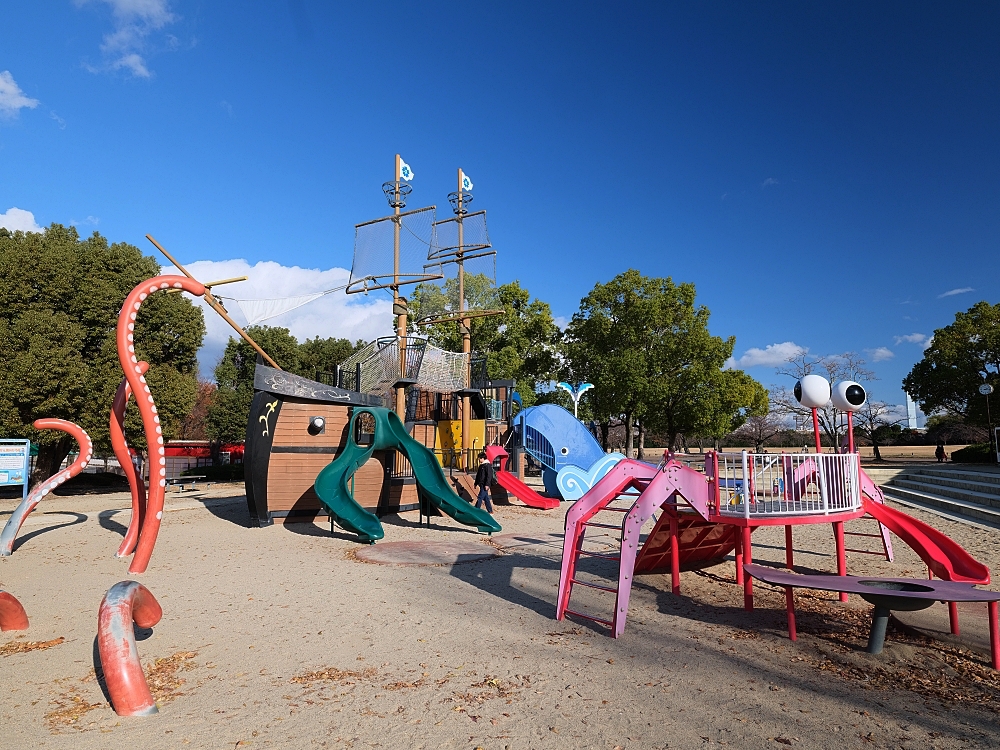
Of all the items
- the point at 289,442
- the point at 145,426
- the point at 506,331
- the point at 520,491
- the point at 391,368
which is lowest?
the point at 520,491

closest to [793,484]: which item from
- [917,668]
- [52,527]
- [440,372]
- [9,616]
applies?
[917,668]

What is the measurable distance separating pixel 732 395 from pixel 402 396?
2222 centimetres

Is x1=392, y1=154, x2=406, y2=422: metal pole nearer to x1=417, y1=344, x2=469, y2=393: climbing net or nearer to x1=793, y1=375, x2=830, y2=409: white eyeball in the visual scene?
x1=417, y1=344, x2=469, y2=393: climbing net

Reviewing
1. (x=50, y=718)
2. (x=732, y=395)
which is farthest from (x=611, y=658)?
(x=732, y=395)

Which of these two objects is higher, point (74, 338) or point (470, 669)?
point (74, 338)

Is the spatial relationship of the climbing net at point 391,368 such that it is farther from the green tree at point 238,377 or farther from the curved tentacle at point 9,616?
the green tree at point 238,377

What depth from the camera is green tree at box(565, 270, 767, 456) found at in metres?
34.5

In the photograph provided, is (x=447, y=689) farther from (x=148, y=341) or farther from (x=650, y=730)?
(x=148, y=341)

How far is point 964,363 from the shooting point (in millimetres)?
35594

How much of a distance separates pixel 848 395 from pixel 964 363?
116 feet

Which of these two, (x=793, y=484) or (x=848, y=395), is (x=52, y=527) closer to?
(x=793, y=484)

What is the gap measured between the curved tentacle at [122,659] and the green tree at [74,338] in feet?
63.2

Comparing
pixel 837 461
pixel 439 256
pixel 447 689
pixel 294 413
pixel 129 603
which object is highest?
pixel 439 256

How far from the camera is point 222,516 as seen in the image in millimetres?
16203
